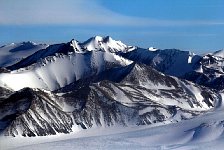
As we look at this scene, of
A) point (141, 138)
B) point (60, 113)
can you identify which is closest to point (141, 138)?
point (141, 138)

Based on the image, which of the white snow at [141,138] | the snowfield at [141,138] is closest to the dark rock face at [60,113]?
the snowfield at [141,138]

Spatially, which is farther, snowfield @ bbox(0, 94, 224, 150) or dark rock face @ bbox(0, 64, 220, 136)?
dark rock face @ bbox(0, 64, 220, 136)

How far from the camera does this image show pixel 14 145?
15412 centimetres

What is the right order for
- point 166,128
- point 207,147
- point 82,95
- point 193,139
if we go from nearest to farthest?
point 207,147 < point 193,139 < point 166,128 < point 82,95

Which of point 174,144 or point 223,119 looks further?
point 223,119

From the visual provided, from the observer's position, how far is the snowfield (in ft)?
508

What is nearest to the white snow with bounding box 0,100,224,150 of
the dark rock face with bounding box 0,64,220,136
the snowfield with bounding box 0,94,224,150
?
the snowfield with bounding box 0,94,224,150

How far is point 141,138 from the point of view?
169250 mm

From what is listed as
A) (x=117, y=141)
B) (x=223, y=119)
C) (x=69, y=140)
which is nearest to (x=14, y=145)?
(x=69, y=140)

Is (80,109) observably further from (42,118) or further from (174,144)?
(174,144)

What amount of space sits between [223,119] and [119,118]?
120 ft

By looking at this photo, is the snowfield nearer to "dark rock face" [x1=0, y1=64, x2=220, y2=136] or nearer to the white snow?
the white snow

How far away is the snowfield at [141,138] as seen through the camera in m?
155

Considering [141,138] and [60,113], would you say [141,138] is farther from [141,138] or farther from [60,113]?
[60,113]
